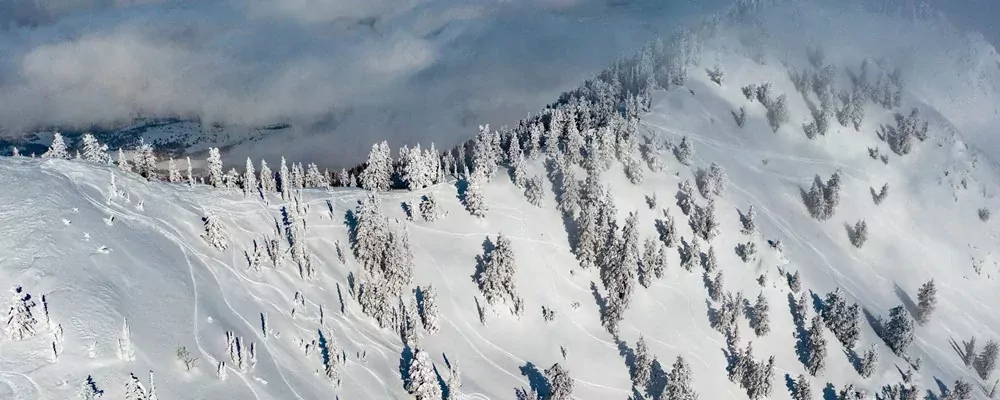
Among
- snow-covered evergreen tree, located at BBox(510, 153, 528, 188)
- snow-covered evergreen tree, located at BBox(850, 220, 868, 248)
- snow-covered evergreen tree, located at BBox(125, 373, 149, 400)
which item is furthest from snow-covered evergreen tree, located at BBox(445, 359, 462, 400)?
snow-covered evergreen tree, located at BBox(850, 220, 868, 248)

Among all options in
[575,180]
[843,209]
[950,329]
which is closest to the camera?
[575,180]

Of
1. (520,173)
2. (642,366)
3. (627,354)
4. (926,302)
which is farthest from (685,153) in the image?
(642,366)

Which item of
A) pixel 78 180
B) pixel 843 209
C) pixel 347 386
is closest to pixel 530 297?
pixel 347 386

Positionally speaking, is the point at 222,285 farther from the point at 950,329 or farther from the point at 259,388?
the point at 950,329

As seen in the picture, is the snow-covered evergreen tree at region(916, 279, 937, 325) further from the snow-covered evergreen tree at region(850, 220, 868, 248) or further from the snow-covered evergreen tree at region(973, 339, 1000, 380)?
the snow-covered evergreen tree at region(850, 220, 868, 248)

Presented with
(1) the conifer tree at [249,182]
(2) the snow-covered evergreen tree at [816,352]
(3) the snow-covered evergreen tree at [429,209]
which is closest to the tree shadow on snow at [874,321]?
(2) the snow-covered evergreen tree at [816,352]

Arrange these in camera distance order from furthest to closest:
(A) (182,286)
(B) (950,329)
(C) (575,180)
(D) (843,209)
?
(D) (843,209) → (B) (950,329) → (C) (575,180) → (A) (182,286)

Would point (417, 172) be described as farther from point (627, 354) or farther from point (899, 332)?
point (899, 332)
